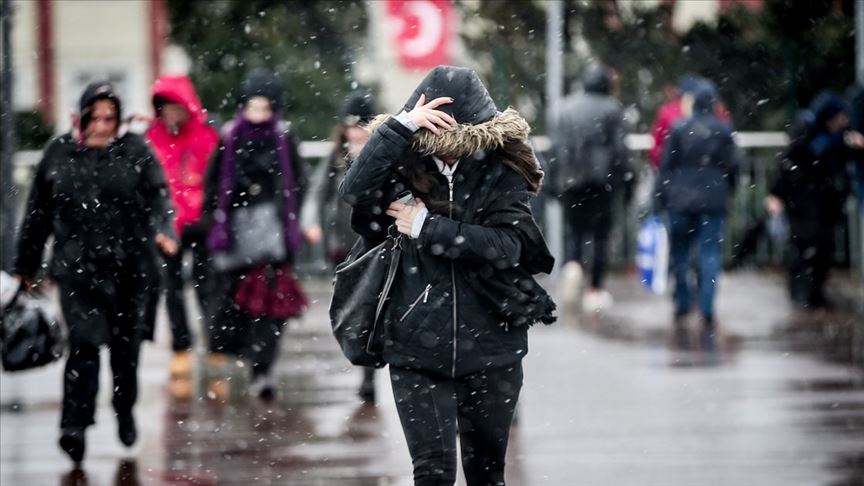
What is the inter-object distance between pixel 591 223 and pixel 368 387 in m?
5.03

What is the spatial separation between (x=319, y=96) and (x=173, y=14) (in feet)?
7.60

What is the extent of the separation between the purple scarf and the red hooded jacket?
370 millimetres

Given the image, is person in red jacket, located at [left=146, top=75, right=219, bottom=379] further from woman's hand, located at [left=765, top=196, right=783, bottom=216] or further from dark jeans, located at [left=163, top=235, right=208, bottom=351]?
woman's hand, located at [left=765, top=196, right=783, bottom=216]

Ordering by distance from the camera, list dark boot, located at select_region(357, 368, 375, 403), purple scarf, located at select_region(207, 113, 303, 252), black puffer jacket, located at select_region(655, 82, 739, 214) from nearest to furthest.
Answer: dark boot, located at select_region(357, 368, 375, 403), purple scarf, located at select_region(207, 113, 303, 252), black puffer jacket, located at select_region(655, 82, 739, 214)

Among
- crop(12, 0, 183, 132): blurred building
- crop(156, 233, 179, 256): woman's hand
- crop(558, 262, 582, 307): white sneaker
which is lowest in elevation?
crop(558, 262, 582, 307): white sneaker

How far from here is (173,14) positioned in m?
20.9


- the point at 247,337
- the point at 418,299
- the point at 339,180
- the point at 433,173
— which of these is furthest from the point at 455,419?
the point at 247,337

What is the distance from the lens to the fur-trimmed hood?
559 cm

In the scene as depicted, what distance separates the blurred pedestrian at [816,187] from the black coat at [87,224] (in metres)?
7.35

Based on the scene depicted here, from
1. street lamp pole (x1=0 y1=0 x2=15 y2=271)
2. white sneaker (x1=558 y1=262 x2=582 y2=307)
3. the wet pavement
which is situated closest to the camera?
the wet pavement

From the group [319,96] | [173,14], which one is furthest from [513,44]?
[173,14]

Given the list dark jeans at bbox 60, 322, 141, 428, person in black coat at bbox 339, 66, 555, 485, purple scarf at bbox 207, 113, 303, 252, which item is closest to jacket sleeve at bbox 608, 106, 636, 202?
purple scarf at bbox 207, 113, 303, 252

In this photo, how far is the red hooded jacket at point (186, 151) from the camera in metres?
10.7

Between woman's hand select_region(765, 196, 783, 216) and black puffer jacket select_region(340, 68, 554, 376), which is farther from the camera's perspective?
woman's hand select_region(765, 196, 783, 216)
